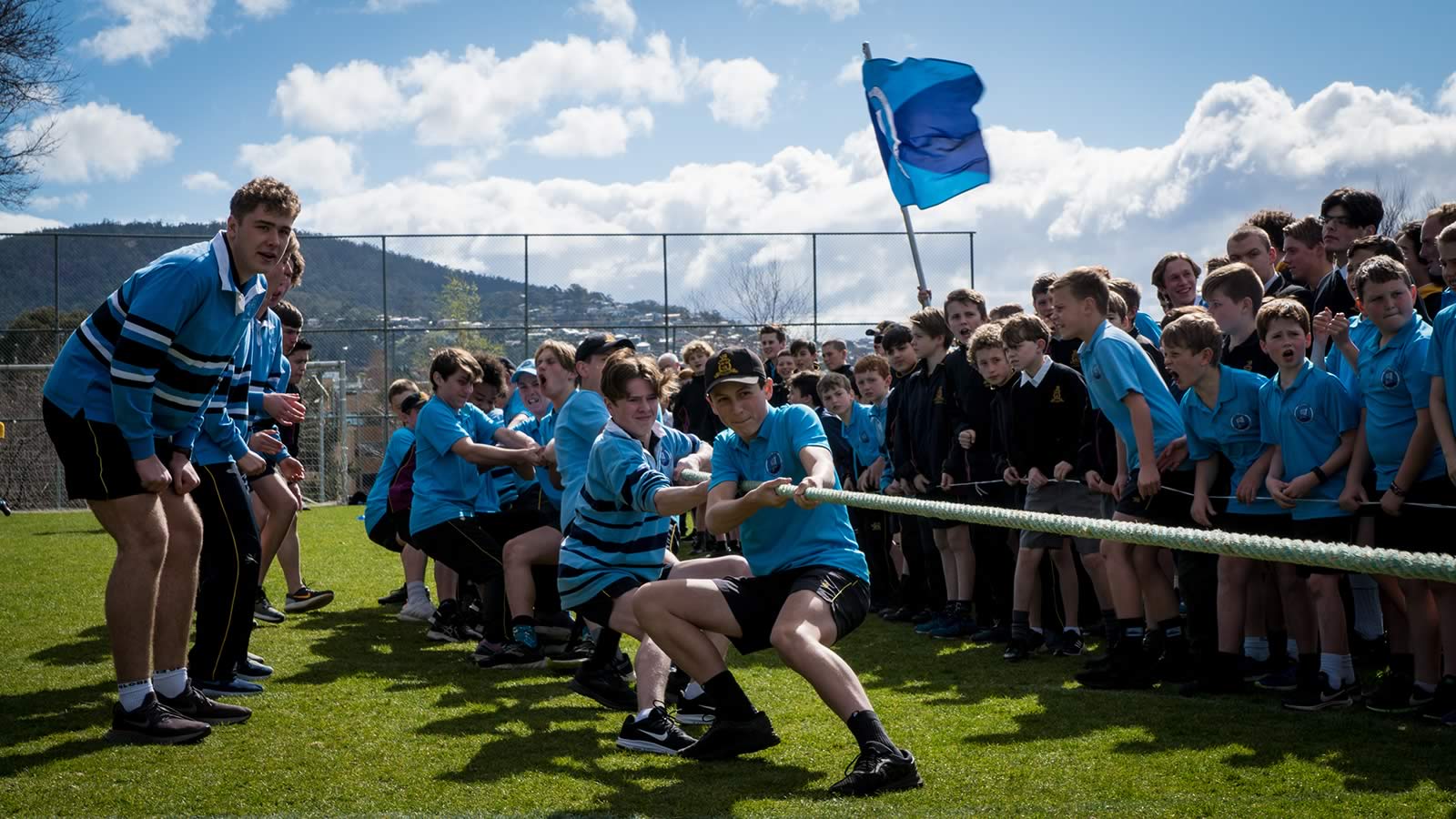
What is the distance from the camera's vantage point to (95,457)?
4.76m

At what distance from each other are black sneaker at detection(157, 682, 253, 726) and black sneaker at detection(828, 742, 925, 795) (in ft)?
9.08

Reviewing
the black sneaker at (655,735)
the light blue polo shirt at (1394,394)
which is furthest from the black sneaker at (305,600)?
the light blue polo shirt at (1394,394)

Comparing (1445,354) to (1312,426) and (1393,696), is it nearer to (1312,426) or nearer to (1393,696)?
(1312,426)

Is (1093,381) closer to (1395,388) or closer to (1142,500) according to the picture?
(1142,500)

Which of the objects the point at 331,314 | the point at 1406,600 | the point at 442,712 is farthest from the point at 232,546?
the point at 331,314

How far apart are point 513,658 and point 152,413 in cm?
259

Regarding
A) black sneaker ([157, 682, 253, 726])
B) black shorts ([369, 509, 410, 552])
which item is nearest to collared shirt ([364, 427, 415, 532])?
black shorts ([369, 509, 410, 552])

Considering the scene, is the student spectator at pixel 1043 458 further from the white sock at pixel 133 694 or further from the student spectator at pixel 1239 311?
the white sock at pixel 133 694

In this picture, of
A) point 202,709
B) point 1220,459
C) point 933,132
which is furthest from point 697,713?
point 933,132

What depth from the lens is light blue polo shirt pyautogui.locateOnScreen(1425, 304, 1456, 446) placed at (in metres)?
4.73

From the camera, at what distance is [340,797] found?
418 cm

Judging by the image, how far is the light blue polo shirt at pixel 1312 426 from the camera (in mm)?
5328

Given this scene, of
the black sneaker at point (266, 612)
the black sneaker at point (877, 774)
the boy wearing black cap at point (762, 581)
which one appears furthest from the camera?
the black sneaker at point (266, 612)

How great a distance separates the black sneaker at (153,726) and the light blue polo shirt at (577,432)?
6.16 ft
